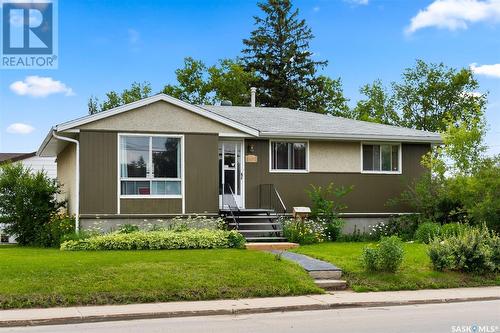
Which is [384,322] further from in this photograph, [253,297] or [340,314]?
[253,297]

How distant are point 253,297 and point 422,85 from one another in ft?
121

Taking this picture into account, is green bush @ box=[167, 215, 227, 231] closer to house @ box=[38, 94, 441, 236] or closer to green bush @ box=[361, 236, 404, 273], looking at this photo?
house @ box=[38, 94, 441, 236]

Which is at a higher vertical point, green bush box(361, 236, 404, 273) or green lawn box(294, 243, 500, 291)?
green bush box(361, 236, 404, 273)

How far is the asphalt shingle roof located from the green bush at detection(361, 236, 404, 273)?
8134 mm

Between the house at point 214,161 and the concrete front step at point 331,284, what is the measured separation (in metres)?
7.52

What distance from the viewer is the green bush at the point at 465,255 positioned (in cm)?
1425

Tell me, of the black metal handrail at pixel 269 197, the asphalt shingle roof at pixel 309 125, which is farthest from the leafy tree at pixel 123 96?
the black metal handrail at pixel 269 197

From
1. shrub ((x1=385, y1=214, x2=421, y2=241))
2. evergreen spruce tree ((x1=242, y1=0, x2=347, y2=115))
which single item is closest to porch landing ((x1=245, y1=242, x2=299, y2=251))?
shrub ((x1=385, y1=214, x2=421, y2=241))

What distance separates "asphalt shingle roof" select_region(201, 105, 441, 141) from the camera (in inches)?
857

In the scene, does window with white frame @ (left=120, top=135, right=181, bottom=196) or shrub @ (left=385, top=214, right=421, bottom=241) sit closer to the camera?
window with white frame @ (left=120, top=135, right=181, bottom=196)

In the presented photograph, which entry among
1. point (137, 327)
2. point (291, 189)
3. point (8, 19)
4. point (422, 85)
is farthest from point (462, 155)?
point (422, 85)

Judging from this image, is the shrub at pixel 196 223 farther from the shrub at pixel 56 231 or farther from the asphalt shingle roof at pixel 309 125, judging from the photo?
the asphalt shingle roof at pixel 309 125

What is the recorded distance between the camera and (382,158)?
22891mm

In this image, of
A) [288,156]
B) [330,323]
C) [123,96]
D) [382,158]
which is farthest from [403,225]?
[123,96]
